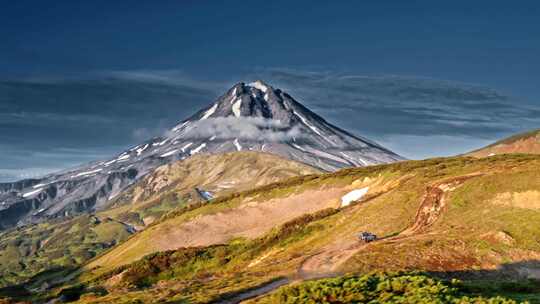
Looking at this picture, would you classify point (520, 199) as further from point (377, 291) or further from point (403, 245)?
point (377, 291)

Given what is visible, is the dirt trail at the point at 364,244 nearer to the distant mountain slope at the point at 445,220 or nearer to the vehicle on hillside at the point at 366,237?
the distant mountain slope at the point at 445,220

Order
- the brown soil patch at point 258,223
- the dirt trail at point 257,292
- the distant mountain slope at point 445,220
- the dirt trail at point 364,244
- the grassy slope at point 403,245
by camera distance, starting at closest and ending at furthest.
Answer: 1. the dirt trail at point 257,292
2. the grassy slope at point 403,245
3. the dirt trail at point 364,244
4. the distant mountain slope at point 445,220
5. the brown soil patch at point 258,223

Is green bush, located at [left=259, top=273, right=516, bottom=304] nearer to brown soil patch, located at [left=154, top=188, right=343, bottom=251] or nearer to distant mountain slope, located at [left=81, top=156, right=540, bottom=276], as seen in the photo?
distant mountain slope, located at [left=81, top=156, right=540, bottom=276]

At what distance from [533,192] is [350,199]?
84762 millimetres

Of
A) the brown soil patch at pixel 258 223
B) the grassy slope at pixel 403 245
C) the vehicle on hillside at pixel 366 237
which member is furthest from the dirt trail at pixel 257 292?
the brown soil patch at pixel 258 223

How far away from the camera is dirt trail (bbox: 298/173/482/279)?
7325 cm

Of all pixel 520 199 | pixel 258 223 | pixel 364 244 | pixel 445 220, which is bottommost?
pixel 364 244

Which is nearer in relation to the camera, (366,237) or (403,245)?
(403,245)

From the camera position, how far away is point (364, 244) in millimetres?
85125

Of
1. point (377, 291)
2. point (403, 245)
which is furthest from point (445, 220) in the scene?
point (377, 291)

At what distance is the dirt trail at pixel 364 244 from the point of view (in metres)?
73.2

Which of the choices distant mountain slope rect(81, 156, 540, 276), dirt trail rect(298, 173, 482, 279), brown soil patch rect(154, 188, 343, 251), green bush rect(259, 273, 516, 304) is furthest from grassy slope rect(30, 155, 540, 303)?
brown soil patch rect(154, 188, 343, 251)

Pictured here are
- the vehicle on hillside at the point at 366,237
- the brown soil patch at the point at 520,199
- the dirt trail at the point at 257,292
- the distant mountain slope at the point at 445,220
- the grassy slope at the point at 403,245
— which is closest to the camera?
the dirt trail at the point at 257,292

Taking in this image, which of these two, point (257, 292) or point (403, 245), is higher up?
point (403, 245)
